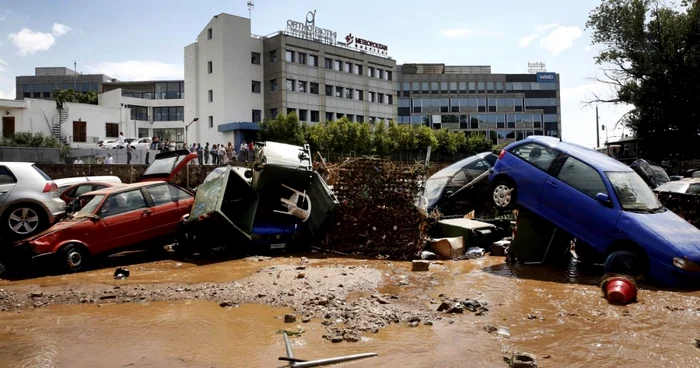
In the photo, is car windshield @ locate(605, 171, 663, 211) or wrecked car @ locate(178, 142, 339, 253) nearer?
car windshield @ locate(605, 171, 663, 211)

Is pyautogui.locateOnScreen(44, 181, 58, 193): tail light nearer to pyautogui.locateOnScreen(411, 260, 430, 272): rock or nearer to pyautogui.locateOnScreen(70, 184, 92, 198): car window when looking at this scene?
pyautogui.locateOnScreen(70, 184, 92, 198): car window

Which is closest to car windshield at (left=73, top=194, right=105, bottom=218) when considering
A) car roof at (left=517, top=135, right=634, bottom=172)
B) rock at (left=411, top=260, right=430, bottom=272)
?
rock at (left=411, top=260, right=430, bottom=272)

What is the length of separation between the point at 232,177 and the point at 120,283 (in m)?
3.33

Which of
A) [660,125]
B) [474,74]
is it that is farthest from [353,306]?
[474,74]

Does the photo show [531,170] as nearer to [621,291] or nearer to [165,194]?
[621,291]

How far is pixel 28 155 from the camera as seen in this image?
→ 79.9ft

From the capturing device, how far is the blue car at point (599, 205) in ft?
26.1

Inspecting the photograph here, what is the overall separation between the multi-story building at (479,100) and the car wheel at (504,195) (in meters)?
80.4

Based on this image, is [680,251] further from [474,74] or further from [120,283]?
[474,74]

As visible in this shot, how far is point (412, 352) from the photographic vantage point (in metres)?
5.23

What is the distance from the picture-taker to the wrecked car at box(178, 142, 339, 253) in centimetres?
1098

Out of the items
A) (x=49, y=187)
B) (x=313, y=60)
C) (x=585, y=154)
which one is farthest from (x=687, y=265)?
(x=313, y=60)

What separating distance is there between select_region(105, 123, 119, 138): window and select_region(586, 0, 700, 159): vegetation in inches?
1861

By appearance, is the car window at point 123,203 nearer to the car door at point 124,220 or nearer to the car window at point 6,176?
the car door at point 124,220
